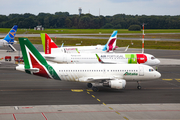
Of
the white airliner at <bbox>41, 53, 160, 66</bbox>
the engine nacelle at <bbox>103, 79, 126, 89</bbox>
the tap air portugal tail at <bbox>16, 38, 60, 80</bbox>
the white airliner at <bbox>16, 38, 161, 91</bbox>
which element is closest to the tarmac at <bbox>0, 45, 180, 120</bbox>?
the engine nacelle at <bbox>103, 79, 126, 89</bbox>

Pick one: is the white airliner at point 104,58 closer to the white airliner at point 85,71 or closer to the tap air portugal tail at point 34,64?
the white airliner at point 85,71

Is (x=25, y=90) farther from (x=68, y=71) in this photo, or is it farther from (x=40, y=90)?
(x=68, y=71)

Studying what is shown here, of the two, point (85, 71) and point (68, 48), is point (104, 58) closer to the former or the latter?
point (68, 48)

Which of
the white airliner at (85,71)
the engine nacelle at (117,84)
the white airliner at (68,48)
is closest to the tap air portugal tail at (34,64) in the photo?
the white airliner at (85,71)

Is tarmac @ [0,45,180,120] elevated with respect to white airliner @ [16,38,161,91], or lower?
lower

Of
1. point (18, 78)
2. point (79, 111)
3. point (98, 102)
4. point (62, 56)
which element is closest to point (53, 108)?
point (79, 111)

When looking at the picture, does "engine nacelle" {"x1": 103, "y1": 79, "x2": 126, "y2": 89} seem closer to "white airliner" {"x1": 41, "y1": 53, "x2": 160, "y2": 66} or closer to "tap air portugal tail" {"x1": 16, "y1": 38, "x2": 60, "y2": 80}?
"tap air portugal tail" {"x1": 16, "y1": 38, "x2": 60, "y2": 80}

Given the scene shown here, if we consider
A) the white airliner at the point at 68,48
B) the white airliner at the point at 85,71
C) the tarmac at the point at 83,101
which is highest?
the white airliner at the point at 68,48

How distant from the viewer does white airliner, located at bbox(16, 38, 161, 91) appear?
35.5 m

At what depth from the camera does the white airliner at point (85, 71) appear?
35531 mm

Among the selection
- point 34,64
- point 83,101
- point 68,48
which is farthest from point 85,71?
point 68,48

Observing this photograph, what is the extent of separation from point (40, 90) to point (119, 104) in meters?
12.5

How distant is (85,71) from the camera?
36.8 m

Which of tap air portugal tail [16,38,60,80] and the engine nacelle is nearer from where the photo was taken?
the engine nacelle
